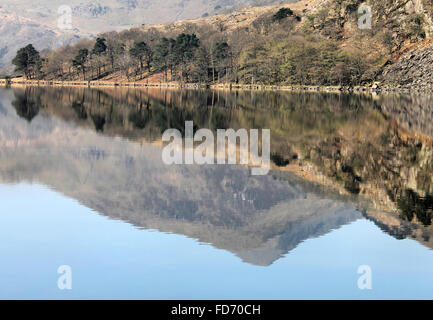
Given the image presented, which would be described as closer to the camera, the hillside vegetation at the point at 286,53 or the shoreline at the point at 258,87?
the shoreline at the point at 258,87

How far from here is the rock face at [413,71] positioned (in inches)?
4193

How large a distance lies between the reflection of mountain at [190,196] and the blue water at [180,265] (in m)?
0.80

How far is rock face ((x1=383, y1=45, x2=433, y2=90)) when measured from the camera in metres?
106

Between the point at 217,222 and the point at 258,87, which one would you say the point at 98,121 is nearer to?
the point at 217,222

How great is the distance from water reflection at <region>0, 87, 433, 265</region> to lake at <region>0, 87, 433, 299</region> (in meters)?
0.07

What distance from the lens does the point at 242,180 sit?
76.0 ft

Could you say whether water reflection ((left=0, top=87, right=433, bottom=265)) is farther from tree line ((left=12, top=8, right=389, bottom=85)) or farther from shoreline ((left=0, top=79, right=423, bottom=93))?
tree line ((left=12, top=8, right=389, bottom=85))

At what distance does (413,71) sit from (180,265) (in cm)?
10718

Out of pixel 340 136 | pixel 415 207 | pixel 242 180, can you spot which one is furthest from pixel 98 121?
pixel 415 207

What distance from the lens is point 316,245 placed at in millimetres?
15055

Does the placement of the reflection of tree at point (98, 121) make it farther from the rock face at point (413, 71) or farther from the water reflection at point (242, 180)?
the rock face at point (413, 71)

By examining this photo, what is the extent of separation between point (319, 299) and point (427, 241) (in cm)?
557

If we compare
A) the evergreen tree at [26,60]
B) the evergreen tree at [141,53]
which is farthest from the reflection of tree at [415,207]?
the evergreen tree at [26,60]

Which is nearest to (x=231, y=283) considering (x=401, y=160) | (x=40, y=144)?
(x=401, y=160)
